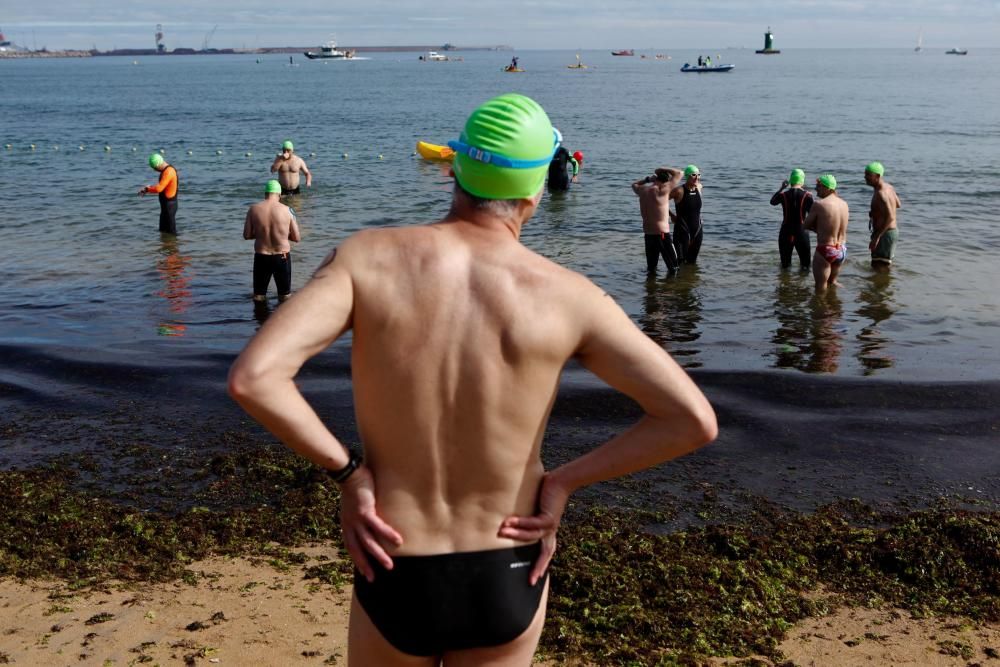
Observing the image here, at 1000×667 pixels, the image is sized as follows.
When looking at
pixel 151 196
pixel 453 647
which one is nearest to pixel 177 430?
pixel 453 647

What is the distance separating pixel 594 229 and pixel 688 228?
4.68 meters

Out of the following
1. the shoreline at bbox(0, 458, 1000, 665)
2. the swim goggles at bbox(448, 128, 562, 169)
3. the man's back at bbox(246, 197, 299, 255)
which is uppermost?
the swim goggles at bbox(448, 128, 562, 169)

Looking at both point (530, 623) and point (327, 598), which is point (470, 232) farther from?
point (327, 598)

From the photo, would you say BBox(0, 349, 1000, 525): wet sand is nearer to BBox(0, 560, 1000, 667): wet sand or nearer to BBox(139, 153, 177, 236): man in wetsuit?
BBox(0, 560, 1000, 667): wet sand

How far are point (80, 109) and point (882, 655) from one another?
6934cm

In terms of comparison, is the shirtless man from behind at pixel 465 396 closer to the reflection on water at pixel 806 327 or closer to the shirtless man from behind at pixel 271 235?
the reflection on water at pixel 806 327

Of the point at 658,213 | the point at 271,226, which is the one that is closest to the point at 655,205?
the point at 658,213

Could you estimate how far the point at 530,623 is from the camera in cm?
235

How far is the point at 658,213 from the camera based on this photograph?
572 inches

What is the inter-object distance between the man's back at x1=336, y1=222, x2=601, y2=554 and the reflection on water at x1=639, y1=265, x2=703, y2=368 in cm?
847

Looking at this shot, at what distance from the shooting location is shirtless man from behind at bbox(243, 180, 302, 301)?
12492 millimetres

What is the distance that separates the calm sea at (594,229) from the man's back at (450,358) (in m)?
7.89

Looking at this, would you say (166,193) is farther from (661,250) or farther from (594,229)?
(661,250)

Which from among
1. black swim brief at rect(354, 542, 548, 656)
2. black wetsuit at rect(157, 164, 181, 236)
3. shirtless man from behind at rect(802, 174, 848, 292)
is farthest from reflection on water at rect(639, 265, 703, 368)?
black wetsuit at rect(157, 164, 181, 236)
